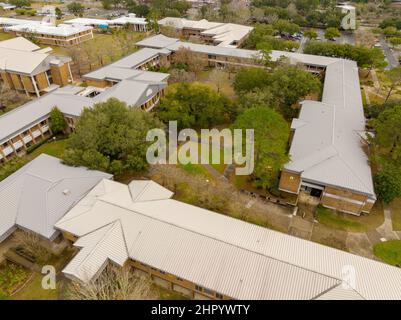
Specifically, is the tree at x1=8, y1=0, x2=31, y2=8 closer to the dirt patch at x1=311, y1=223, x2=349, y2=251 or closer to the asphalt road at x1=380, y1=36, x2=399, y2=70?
the asphalt road at x1=380, y1=36, x2=399, y2=70

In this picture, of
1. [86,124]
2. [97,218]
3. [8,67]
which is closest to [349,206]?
[97,218]

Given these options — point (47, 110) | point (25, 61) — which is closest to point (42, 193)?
point (47, 110)

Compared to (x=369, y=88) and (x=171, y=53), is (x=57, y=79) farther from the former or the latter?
(x=369, y=88)

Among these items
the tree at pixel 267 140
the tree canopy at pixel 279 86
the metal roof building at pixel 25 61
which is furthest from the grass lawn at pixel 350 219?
the metal roof building at pixel 25 61

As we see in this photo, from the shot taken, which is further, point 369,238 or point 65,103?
point 65,103

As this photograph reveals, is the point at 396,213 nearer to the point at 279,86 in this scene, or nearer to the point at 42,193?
the point at 279,86

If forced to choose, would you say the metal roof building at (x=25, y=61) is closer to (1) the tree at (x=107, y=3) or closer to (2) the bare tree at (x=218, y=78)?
(2) the bare tree at (x=218, y=78)
